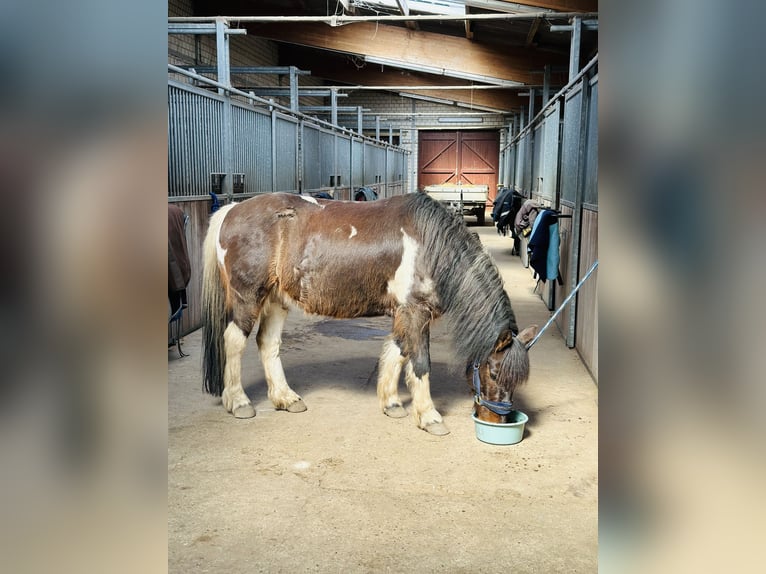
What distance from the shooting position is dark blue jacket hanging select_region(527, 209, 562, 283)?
18.9 ft

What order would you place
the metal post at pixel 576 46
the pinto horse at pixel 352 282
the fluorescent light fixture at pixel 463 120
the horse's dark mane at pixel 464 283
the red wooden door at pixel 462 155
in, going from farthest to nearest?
the red wooden door at pixel 462 155 < the fluorescent light fixture at pixel 463 120 < the metal post at pixel 576 46 < the pinto horse at pixel 352 282 < the horse's dark mane at pixel 464 283

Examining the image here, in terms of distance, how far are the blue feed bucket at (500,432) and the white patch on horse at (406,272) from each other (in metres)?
0.87

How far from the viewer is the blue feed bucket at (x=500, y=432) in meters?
3.49

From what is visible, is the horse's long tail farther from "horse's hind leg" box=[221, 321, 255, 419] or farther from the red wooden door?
the red wooden door

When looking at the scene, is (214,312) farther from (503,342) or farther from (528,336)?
(528,336)

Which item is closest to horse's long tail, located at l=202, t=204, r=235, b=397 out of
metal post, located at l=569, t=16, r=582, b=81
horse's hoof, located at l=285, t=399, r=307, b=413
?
horse's hoof, located at l=285, t=399, r=307, b=413

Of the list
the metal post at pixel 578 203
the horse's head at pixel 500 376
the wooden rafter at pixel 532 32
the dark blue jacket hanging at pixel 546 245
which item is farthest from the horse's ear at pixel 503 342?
the wooden rafter at pixel 532 32

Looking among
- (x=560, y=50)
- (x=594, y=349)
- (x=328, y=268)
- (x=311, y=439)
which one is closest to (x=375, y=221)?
(x=328, y=268)

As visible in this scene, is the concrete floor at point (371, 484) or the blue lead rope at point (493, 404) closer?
the concrete floor at point (371, 484)

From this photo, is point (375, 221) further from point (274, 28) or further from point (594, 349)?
point (274, 28)

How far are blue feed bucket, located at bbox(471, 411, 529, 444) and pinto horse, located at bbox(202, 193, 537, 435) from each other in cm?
6

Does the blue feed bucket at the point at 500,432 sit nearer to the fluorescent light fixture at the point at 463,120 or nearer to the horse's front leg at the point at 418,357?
the horse's front leg at the point at 418,357
